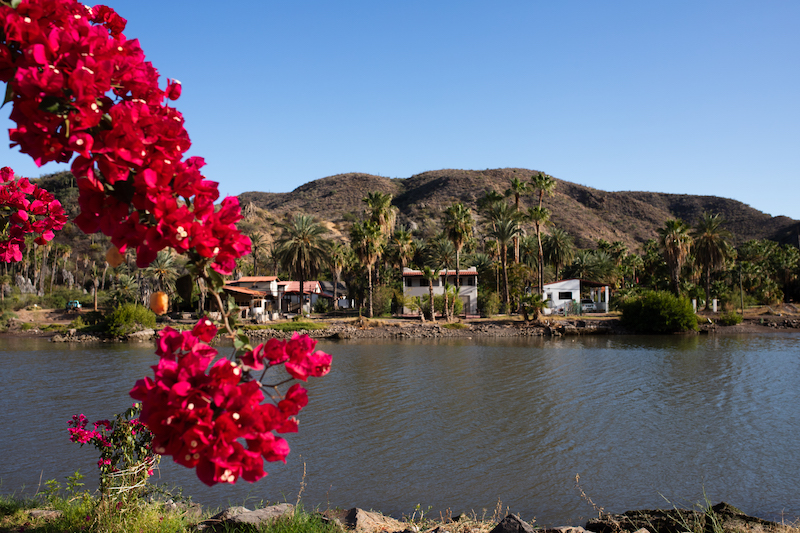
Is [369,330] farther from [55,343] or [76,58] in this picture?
[76,58]

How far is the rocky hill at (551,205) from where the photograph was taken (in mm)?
121438

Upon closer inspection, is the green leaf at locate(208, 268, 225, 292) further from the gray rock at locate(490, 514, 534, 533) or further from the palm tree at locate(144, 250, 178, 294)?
the palm tree at locate(144, 250, 178, 294)

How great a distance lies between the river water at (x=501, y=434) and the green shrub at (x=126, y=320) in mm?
13444

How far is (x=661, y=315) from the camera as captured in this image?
46.7 m

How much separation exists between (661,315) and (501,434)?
36.9m

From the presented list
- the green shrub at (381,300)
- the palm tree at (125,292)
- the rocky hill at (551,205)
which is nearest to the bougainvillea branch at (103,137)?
the green shrub at (381,300)

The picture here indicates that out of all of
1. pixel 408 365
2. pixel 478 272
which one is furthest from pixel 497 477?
pixel 478 272

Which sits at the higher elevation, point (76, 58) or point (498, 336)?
point (76, 58)

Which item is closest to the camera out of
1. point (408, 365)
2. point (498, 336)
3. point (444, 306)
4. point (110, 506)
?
point (110, 506)

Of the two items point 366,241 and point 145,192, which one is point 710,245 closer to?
point 366,241

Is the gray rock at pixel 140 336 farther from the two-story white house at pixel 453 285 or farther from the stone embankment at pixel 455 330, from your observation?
the two-story white house at pixel 453 285

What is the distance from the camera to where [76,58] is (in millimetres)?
1827

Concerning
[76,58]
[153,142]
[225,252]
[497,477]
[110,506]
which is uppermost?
[76,58]

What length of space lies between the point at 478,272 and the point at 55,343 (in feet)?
144
